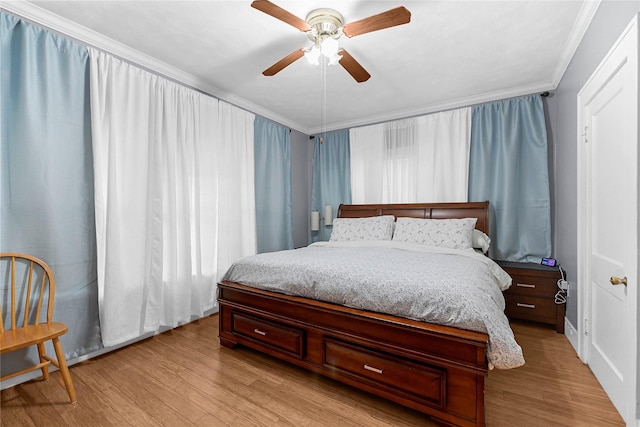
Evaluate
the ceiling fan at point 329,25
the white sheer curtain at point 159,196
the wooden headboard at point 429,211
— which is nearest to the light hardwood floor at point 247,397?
the white sheer curtain at point 159,196

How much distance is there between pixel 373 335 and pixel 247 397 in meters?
0.89

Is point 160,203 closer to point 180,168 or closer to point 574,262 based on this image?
point 180,168

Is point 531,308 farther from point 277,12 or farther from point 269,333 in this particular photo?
point 277,12

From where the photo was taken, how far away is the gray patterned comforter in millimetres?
1439

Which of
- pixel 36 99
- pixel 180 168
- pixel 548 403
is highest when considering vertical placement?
pixel 36 99

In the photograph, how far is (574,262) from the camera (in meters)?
2.46

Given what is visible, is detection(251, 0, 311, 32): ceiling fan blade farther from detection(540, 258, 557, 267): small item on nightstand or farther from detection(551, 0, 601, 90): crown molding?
detection(540, 258, 557, 267): small item on nightstand

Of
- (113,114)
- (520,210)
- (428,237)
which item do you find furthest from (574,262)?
(113,114)

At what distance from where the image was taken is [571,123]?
2.53 m

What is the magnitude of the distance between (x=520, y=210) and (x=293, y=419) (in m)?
3.18

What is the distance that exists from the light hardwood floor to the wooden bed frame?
0.41ft

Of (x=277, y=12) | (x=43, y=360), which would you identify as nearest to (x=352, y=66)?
(x=277, y=12)

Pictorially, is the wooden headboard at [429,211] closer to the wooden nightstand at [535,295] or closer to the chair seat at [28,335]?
the wooden nightstand at [535,295]

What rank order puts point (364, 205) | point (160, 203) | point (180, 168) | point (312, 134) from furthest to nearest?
1. point (312, 134)
2. point (364, 205)
3. point (180, 168)
4. point (160, 203)
